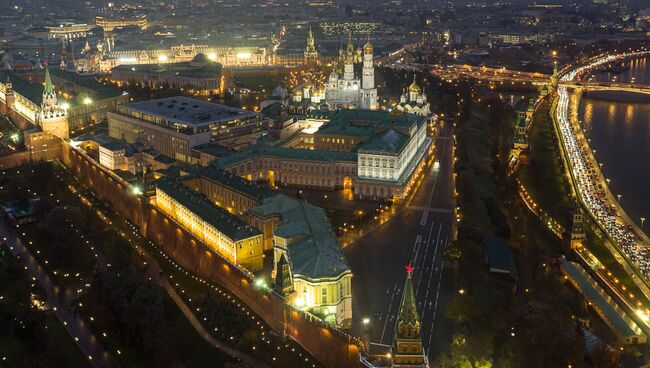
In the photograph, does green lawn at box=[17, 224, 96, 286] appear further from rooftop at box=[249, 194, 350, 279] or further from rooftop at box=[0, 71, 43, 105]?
rooftop at box=[0, 71, 43, 105]

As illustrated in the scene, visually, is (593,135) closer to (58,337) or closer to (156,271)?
(156,271)

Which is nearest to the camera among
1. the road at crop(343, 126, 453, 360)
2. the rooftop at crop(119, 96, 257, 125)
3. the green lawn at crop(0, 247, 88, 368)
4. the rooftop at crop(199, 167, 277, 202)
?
the green lawn at crop(0, 247, 88, 368)

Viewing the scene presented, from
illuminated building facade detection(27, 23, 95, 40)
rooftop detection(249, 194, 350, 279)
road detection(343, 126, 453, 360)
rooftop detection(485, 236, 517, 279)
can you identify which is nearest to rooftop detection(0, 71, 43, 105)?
rooftop detection(249, 194, 350, 279)

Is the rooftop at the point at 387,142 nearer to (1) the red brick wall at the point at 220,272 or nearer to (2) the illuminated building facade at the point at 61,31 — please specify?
(1) the red brick wall at the point at 220,272

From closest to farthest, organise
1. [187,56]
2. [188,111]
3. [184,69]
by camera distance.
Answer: [188,111]
[184,69]
[187,56]

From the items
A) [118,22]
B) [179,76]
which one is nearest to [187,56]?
[179,76]

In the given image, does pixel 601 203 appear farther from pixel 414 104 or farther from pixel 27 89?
pixel 27 89
